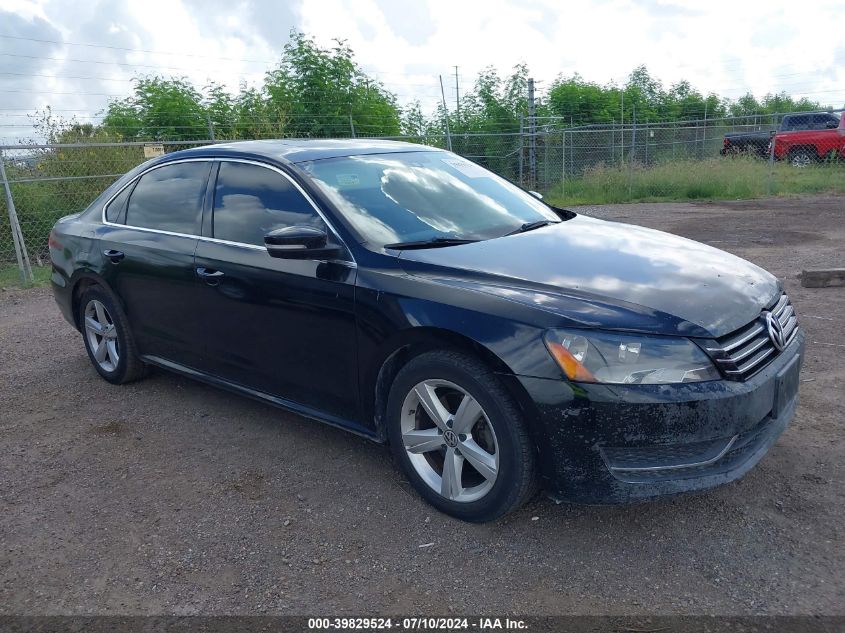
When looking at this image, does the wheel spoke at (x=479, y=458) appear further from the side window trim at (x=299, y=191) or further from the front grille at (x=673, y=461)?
the side window trim at (x=299, y=191)

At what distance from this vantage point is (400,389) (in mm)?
3320

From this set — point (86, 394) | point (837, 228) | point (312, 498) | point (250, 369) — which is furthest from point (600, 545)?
point (837, 228)

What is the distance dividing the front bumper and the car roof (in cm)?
198

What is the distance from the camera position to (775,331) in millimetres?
3219

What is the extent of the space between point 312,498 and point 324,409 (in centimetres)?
46

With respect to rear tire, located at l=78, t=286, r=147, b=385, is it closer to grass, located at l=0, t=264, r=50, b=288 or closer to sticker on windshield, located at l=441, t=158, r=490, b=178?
sticker on windshield, located at l=441, t=158, r=490, b=178

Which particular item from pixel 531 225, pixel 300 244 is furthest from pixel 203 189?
pixel 531 225

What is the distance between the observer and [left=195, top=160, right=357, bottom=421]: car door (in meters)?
3.59

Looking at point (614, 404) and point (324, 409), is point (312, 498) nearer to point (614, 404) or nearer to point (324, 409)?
point (324, 409)

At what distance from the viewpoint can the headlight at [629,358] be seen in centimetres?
279

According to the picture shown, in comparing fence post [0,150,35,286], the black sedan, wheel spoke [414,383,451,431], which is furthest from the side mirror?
fence post [0,150,35,286]

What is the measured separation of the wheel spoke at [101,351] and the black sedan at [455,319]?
393mm

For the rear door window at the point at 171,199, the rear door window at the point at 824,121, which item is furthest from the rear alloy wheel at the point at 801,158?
the rear door window at the point at 171,199

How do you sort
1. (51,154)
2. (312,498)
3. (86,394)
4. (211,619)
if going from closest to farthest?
(211,619)
(312,498)
(86,394)
(51,154)
